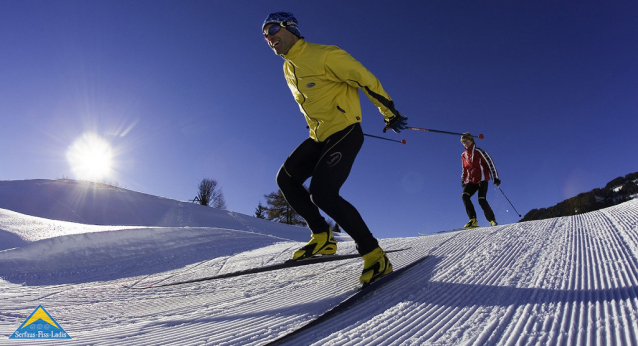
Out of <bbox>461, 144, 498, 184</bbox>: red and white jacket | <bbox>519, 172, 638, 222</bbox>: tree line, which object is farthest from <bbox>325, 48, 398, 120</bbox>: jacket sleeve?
<bbox>519, 172, 638, 222</bbox>: tree line

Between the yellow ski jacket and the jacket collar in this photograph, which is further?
the jacket collar

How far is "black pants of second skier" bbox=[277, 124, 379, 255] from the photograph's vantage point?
83.3 inches

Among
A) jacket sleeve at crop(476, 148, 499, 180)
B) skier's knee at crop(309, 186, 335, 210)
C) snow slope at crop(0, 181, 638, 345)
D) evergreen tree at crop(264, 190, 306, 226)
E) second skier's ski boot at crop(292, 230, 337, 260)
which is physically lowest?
snow slope at crop(0, 181, 638, 345)

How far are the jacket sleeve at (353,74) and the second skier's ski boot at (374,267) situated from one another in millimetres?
1149

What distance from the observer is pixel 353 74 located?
7.79ft

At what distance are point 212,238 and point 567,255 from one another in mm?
5276

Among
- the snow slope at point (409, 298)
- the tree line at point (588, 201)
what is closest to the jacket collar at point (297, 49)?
the snow slope at point (409, 298)

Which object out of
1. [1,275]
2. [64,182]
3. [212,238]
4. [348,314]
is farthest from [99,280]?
[64,182]

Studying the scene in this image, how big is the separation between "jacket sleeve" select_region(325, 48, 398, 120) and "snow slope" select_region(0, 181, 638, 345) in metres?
1.31

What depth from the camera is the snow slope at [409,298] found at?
119 cm

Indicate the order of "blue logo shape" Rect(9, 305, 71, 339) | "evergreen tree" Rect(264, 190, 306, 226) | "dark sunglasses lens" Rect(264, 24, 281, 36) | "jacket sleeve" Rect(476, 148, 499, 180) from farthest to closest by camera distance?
1. "evergreen tree" Rect(264, 190, 306, 226)
2. "jacket sleeve" Rect(476, 148, 499, 180)
3. "dark sunglasses lens" Rect(264, 24, 281, 36)
4. "blue logo shape" Rect(9, 305, 71, 339)

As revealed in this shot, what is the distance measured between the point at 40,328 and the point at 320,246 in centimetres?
182

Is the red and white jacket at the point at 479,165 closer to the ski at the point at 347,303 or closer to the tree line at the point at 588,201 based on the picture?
the ski at the point at 347,303

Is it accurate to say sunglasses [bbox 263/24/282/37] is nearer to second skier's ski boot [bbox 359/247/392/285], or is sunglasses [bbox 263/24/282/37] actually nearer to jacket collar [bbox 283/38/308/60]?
jacket collar [bbox 283/38/308/60]
